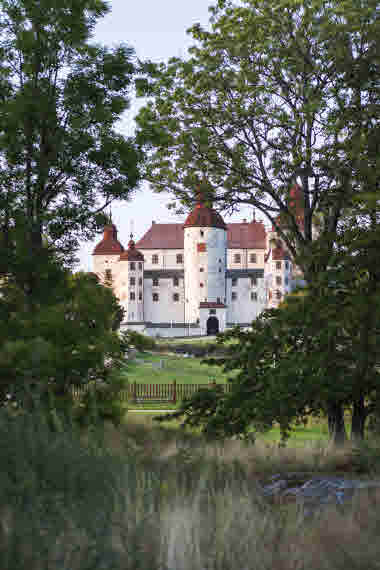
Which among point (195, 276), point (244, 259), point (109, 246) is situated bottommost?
point (195, 276)

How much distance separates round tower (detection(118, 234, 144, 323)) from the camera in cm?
9294

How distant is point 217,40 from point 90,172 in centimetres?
509

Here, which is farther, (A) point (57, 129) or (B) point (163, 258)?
(B) point (163, 258)

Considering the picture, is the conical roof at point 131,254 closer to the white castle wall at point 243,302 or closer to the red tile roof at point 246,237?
the white castle wall at point 243,302

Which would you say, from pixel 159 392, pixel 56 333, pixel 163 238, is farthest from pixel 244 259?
pixel 56 333

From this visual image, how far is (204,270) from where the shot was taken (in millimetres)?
90250

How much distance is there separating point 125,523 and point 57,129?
27.5ft

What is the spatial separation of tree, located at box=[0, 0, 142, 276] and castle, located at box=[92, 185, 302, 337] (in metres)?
74.2

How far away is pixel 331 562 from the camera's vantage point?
372cm

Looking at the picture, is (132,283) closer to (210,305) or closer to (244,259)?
(210,305)

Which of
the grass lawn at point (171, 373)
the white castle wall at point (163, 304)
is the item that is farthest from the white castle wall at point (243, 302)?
the grass lawn at point (171, 373)

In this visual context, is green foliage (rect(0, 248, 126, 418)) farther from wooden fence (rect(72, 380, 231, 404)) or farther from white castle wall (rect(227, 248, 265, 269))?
white castle wall (rect(227, 248, 265, 269))

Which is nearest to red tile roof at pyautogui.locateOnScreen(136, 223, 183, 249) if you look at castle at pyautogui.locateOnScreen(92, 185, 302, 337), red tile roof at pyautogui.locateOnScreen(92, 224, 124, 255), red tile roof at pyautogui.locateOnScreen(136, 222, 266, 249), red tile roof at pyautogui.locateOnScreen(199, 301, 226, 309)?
red tile roof at pyautogui.locateOnScreen(136, 222, 266, 249)

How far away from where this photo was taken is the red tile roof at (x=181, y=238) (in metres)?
102
